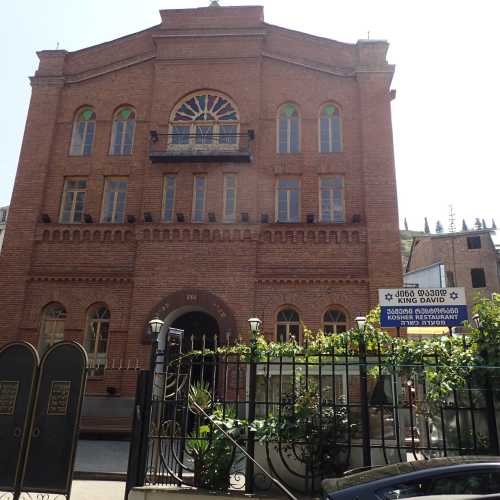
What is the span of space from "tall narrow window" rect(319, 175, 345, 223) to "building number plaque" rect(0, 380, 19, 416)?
35.2ft

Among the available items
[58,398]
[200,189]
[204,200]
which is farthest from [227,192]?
[58,398]

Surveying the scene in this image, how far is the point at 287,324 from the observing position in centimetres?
1526

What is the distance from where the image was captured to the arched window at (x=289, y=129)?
56.2 feet

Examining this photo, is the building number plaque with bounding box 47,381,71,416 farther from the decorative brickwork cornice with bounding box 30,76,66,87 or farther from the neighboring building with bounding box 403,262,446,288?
the neighboring building with bounding box 403,262,446,288

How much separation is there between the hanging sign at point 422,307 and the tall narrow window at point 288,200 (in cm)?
554

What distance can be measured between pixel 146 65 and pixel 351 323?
38.9 feet

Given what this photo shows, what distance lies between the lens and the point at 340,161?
54.6ft

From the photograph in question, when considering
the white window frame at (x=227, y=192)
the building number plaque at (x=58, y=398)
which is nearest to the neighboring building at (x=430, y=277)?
the white window frame at (x=227, y=192)

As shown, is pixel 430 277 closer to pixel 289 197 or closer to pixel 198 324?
pixel 289 197

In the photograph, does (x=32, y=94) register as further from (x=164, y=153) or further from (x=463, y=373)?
(x=463, y=373)

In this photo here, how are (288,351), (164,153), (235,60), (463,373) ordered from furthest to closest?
1. (235,60)
2. (164,153)
3. (288,351)
4. (463,373)

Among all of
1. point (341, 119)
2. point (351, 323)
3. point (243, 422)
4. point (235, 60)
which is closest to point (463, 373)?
point (243, 422)

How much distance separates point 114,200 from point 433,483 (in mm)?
14497

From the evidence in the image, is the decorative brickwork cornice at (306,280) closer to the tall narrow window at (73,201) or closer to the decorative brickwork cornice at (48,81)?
the tall narrow window at (73,201)
